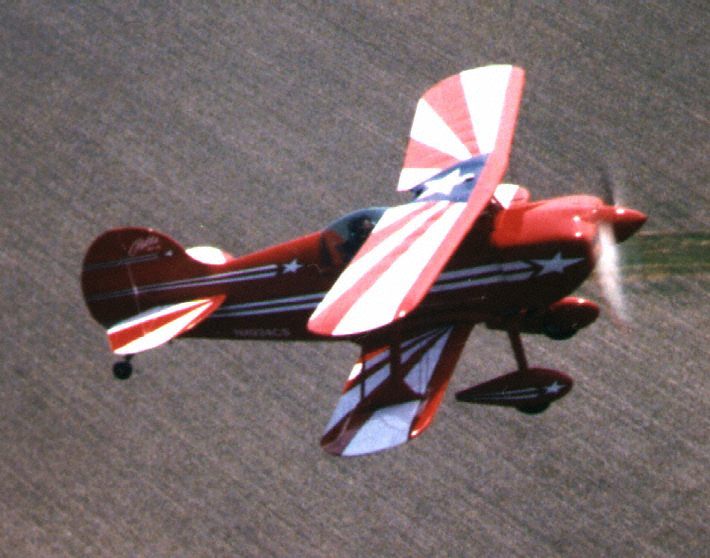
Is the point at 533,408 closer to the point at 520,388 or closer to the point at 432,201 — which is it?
the point at 520,388

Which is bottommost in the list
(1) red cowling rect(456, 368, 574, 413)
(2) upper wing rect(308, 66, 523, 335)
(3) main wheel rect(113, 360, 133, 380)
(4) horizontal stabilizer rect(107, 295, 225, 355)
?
(3) main wheel rect(113, 360, 133, 380)

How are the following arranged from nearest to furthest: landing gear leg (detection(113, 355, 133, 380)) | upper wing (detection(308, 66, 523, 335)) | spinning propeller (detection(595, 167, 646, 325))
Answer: upper wing (detection(308, 66, 523, 335)) < spinning propeller (detection(595, 167, 646, 325)) < landing gear leg (detection(113, 355, 133, 380))

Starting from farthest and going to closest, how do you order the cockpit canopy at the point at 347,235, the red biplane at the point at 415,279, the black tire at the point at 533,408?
the black tire at the point at 533,408
the cockpit canopy at the point at 347,235
the red biplane at the point at 415,279

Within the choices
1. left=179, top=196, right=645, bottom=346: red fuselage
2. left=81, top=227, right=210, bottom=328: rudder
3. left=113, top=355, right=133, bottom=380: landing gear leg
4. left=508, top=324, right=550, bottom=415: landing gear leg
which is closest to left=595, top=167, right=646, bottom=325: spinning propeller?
left=179, top=196, right=645, bottom=346: red fuselage

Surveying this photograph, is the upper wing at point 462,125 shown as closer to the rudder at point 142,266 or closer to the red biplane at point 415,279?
the red biplane at point 415,279

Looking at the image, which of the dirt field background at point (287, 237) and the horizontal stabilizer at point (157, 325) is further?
the dirt field background at point (287, 237)

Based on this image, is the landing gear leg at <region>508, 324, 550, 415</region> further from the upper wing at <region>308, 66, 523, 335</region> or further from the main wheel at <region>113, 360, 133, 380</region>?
the main wheel at <region>113, 360, 133, 380</region>

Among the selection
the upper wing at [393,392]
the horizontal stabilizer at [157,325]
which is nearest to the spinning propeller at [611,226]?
the upper wing at [393,392]
